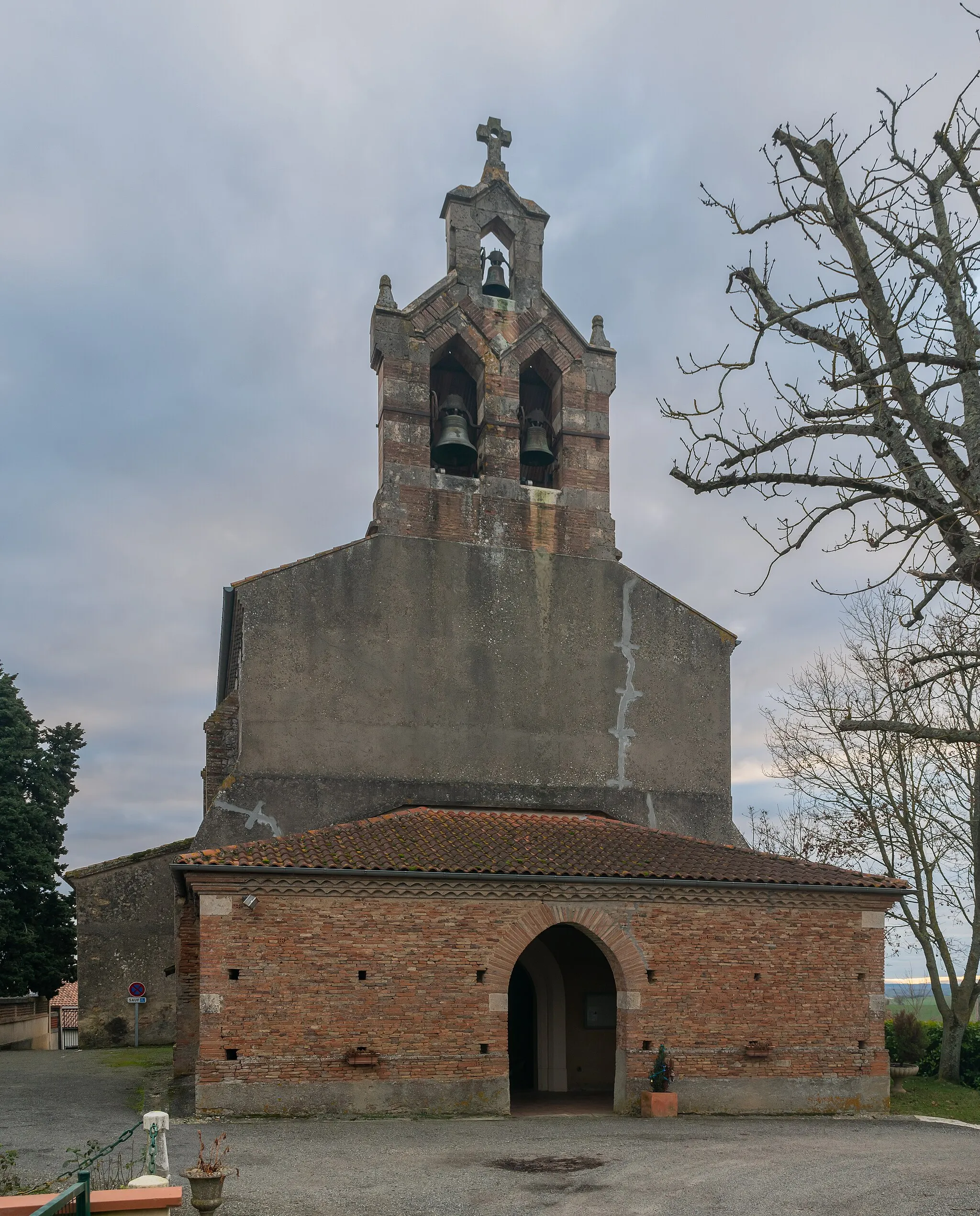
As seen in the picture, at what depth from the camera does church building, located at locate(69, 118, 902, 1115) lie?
14195 millimetres

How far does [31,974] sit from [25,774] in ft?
18.4

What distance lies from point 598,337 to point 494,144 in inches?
167

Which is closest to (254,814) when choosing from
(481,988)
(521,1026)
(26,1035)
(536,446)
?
(481,988)

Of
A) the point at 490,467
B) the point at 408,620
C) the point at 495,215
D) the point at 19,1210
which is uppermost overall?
the point at 495,215

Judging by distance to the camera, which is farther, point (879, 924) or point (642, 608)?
point (642, 608)

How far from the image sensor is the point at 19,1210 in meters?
5.95

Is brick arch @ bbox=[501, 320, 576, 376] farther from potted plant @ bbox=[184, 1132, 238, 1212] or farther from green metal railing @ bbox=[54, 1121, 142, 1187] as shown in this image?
potted plant @ bbox=[184, 1132, 238, 1212]

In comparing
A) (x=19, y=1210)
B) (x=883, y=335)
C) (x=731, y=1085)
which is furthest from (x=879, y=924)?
(x=19, y=1210)

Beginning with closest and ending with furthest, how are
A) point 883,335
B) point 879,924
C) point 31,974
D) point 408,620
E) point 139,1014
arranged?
point 883,335 < point 879,924 < point 408,620 < point 139,1014 < point 31,974

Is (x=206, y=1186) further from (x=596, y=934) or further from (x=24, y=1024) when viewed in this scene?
(x=24, y=1024)

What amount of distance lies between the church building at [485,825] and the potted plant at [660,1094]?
207mm

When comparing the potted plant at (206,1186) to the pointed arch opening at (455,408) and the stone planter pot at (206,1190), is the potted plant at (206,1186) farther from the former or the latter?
the pointed arch opening at (455,408)

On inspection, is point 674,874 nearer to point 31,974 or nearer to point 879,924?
point 879,924

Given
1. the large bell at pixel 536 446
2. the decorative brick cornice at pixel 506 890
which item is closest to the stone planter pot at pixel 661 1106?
the decorative brick cornice at pixel 506 890
